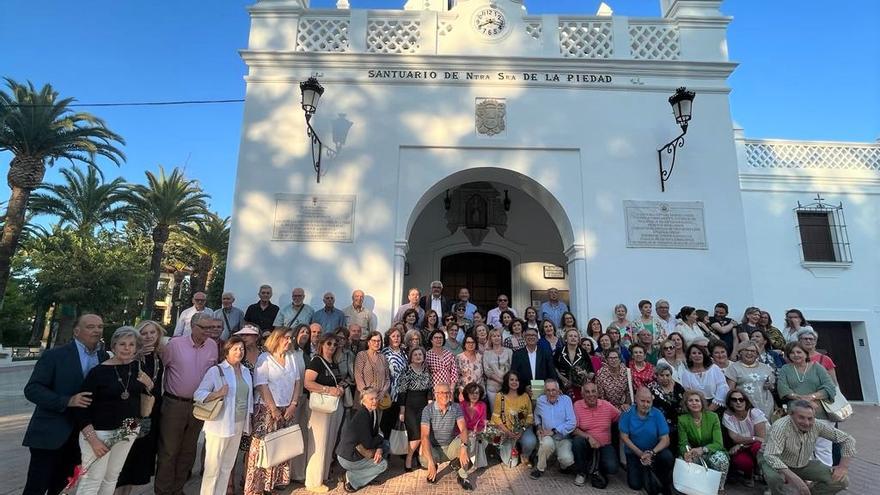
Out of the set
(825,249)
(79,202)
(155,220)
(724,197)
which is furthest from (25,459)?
(79,202)

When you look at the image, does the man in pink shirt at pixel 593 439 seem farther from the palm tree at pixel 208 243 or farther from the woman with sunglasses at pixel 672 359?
the palm tree at pixel 208 243

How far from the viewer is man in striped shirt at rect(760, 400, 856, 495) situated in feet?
12.3

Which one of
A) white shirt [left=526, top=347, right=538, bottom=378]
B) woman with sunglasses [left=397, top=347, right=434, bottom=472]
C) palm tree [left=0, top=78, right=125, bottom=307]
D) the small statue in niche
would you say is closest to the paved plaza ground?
woman with sunglasses [left=397, top=347, right=434, bottom=472]

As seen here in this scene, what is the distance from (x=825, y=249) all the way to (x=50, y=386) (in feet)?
42.2

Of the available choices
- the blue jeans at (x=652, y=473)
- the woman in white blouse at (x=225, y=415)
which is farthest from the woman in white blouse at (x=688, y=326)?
the woman in white blouse at (x=225, y=415)

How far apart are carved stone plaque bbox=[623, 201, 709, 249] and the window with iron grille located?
4.45 meters

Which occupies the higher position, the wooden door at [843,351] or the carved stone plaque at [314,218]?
the carved stone plaque at [314,218]

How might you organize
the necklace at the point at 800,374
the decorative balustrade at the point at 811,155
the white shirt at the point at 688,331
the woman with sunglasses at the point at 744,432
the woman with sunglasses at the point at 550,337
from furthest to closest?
the decorative balustrade at the point at 811,155 < the white shirt at the point at 688,331 < the woman with sunglasses at the point at 550,337 < the necklace at the point at 800,374 < the woman with sunglasses at the point at 744,432

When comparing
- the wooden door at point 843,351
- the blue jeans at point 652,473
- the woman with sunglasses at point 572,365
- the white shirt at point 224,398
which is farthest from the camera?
the wooden door at point 843,351

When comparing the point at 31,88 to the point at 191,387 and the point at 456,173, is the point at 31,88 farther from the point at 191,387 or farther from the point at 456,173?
the point at 191,387

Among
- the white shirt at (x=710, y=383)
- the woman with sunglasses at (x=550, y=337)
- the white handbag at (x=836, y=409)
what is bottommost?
the white handbag at (x=836, y=409)

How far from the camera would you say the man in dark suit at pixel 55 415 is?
2.87 meters

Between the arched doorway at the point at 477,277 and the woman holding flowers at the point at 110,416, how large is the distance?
23.8 ft

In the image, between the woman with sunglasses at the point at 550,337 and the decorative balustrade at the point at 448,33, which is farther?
the decorative balustrade at the point at 448,33
